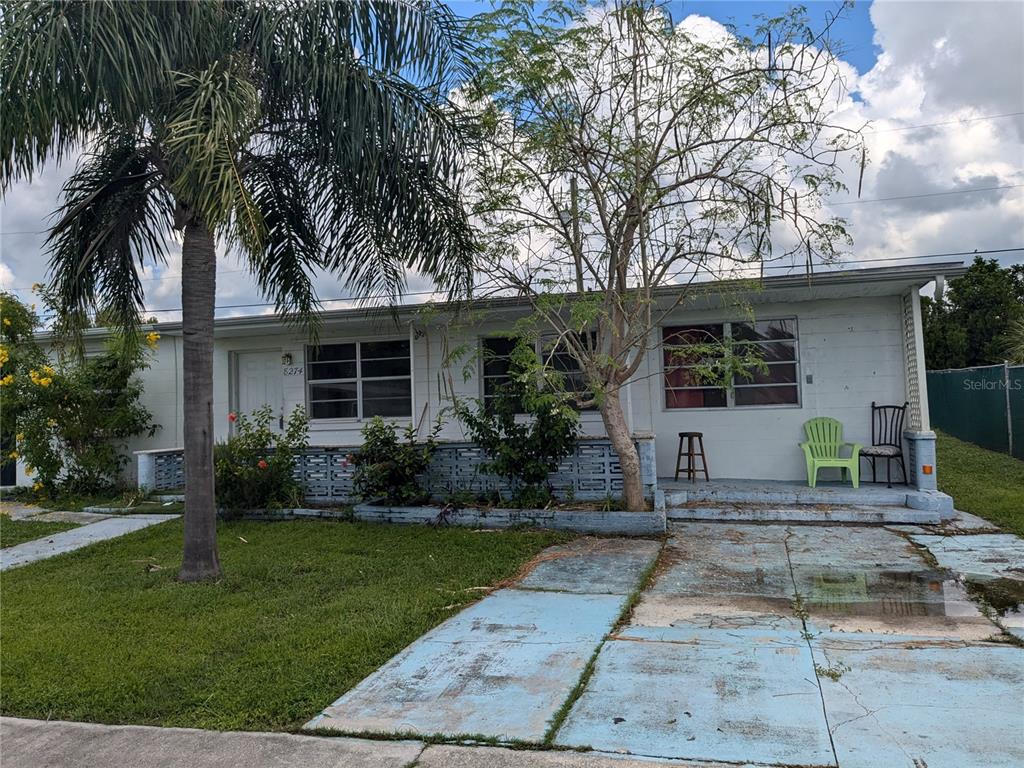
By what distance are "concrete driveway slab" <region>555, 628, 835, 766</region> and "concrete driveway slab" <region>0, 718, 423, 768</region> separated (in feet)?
3.02

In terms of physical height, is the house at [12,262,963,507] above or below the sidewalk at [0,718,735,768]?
above

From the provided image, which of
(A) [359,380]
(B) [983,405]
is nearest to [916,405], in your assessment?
(B) [983,405]

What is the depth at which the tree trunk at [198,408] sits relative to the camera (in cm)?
665

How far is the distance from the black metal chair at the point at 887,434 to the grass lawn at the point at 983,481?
885mm

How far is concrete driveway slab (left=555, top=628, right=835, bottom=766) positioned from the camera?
3.36 metres

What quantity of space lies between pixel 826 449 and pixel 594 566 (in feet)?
15.5

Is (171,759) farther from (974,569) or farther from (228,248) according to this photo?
(974,569)

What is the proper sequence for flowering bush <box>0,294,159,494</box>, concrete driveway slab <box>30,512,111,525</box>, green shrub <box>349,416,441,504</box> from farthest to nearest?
flowering bush <box>0,294,159,494</box> → concrete driveway slab <box>30,512,111,525</box> → green shrub <box>349,416,441,504</box>

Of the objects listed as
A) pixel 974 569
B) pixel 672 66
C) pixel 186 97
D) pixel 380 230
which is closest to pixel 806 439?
pixel 974 569

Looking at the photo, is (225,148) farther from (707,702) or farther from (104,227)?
(707,702)

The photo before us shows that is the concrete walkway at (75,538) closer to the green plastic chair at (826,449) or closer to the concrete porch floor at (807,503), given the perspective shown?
the concrete porch floor at (807,503)

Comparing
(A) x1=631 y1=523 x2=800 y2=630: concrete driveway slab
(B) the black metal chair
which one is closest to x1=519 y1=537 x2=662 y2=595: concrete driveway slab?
(A) x1=631 y1=523 x2=800 y2=630: concrete driveway slab

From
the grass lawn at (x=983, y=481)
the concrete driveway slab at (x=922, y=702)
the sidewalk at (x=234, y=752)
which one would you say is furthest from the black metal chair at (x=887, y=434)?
the sidewalk at (x=234, y=752)

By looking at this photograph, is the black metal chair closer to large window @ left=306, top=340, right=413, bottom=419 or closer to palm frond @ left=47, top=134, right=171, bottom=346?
large window @ left=306, top=340, right=413, bottom=419
